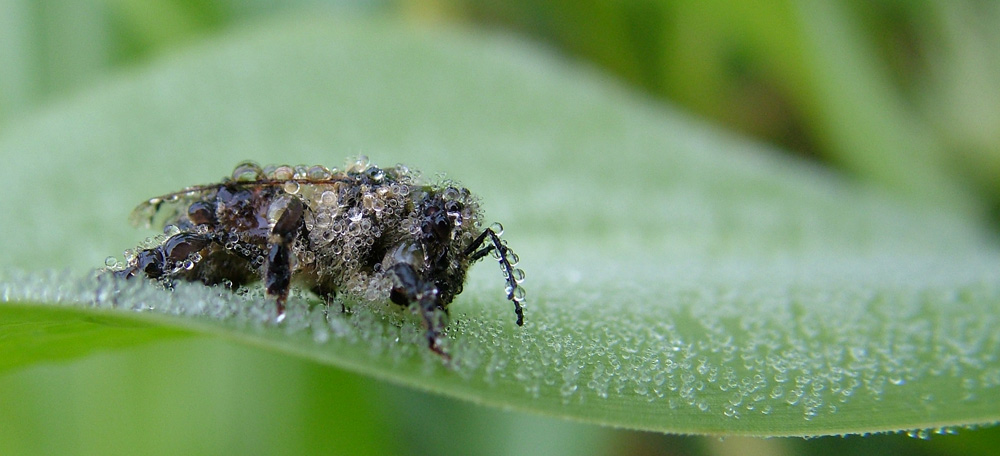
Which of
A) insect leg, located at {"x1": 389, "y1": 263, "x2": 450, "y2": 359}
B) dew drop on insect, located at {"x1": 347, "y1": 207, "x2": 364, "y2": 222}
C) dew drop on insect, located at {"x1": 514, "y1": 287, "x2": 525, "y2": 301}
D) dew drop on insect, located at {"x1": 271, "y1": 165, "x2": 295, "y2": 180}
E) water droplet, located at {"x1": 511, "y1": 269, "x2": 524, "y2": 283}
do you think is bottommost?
insect leg, located at {"x1": 389, "y1": 263, "x2": 450, "y2": 359}

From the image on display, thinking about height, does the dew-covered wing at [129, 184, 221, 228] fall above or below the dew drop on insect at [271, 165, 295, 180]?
below

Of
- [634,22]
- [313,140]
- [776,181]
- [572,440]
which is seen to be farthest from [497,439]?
[634,22]

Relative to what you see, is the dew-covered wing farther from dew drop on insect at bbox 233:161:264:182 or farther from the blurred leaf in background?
the blurred leaf in background

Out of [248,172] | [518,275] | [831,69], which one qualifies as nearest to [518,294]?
[518,275]

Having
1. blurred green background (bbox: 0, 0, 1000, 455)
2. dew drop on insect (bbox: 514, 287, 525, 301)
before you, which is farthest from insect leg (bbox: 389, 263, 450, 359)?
blurred green background (bbox: 0, 0, 1000, 455)

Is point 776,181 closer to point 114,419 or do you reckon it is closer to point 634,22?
point 634,22

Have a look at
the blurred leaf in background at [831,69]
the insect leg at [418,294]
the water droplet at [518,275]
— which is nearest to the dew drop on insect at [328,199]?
the insect leg at [418,294]
